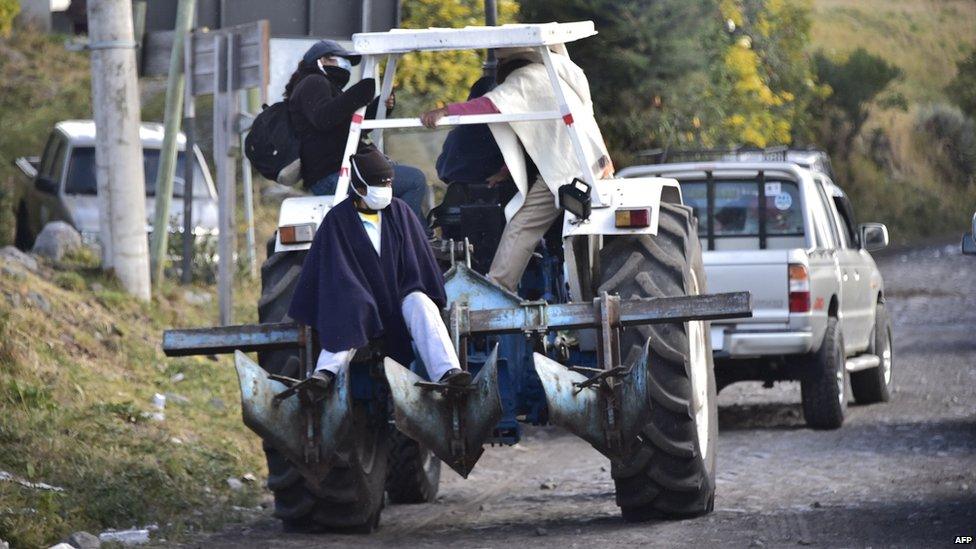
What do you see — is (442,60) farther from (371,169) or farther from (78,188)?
(371,169)

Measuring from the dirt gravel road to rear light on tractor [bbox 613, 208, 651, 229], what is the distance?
1.42 m

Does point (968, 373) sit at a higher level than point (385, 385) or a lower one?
lower

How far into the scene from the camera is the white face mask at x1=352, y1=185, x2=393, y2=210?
782 centimetres

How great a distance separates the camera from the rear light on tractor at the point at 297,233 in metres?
8.45

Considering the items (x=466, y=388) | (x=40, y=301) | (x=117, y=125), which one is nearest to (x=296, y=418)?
(x=466, y=388)

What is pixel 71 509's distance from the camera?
8.33m

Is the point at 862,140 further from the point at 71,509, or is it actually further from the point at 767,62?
the point at 71,509

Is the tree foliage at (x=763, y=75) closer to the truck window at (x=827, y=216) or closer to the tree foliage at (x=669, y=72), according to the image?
the tree foliage at (x=669, y=72)

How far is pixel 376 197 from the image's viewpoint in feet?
25.7

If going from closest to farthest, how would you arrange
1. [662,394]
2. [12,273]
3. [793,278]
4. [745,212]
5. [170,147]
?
[662,394] → [793,278] → [12,273] → [745,212] → [170,147]

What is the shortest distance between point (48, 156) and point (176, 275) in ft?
17.7

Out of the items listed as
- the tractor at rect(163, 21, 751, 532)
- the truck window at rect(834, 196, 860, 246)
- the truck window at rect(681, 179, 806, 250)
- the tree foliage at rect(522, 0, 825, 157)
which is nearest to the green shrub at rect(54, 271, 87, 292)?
the truck window at rect(681, 179, 806, 250)

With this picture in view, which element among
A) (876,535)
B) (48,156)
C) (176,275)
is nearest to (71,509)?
(876,535)

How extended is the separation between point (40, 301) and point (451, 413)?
5.84 metres
